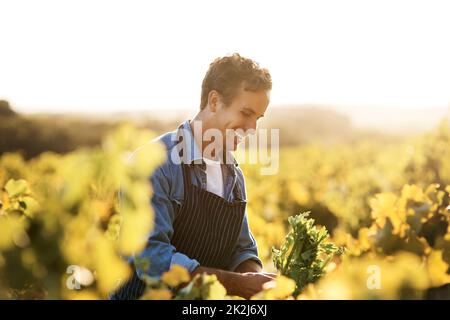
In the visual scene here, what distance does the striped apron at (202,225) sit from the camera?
236cm

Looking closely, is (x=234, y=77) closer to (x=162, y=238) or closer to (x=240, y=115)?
(x=240, y=115)

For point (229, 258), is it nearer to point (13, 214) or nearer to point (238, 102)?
point (238, 102)

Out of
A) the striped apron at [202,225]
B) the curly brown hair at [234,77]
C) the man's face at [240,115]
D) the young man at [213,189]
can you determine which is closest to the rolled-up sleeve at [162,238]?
the young man at [213,189]

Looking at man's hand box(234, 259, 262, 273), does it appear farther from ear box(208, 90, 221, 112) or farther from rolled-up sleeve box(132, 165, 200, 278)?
ear box(208, 90, 221, 112)

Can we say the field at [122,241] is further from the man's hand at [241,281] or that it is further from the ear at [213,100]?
the ear at [213,100]

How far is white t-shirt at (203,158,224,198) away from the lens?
2.55 m

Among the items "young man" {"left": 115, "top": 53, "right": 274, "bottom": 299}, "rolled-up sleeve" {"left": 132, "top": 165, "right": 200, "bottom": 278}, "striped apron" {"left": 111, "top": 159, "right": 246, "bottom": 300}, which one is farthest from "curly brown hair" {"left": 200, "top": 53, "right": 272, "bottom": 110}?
"rolled-up sleeve" {"left": 132, "top": 165, "right": 200, "bottom": 278}

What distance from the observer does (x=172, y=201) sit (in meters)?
2.29

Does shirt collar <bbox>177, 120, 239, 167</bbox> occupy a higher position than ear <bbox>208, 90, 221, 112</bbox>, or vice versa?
ear <bbox>208, 90, 221, 112</bbox>

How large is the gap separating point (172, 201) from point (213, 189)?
11.8 inches

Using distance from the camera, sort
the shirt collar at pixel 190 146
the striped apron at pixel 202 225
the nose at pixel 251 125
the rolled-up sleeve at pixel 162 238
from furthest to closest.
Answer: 1. the nose at pixel 251 125
2. the shirt collar at pixel 190 146
3. the striped apron at pixel 202 225
4. the rolled-up sleeve at pixel 162 238

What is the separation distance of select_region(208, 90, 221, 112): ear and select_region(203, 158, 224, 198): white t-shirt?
0.77ft
